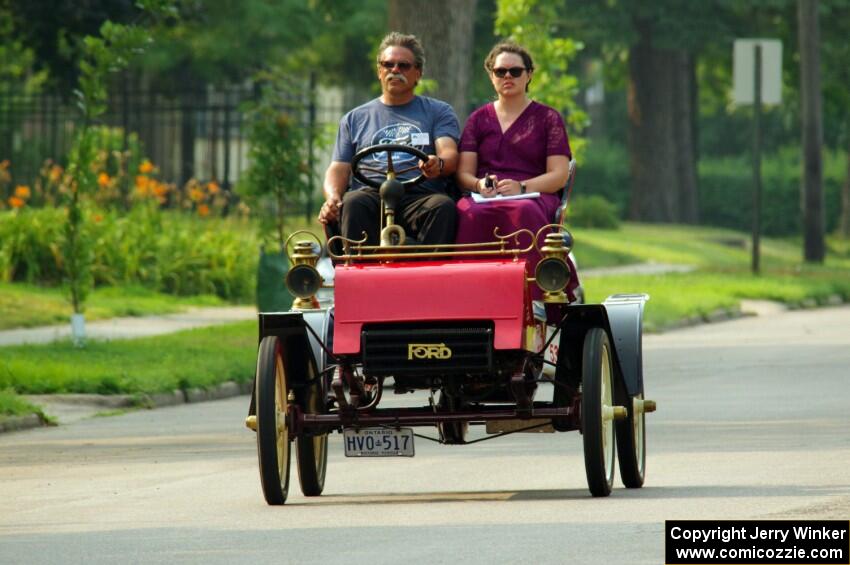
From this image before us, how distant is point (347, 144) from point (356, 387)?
5.29ft

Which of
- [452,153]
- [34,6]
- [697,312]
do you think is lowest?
[697,312]

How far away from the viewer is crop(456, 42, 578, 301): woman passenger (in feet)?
36.2

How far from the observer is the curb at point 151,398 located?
1504 cm

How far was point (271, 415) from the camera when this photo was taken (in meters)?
10.0

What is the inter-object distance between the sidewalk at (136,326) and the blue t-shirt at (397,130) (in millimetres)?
8539

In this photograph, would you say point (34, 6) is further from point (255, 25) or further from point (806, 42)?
point (255, 25)

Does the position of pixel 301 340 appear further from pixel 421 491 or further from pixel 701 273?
pixel 701 273

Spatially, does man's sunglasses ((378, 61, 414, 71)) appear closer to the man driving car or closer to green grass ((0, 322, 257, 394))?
the man driving car


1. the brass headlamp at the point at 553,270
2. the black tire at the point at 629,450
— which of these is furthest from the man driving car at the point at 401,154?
the black tire at the point at 629,450

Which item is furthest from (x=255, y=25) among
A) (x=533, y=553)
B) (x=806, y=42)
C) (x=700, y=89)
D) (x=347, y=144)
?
(x=533, y=553)

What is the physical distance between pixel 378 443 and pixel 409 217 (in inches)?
51.6

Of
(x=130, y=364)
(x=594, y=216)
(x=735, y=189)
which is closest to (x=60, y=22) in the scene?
(x=130, y=364)

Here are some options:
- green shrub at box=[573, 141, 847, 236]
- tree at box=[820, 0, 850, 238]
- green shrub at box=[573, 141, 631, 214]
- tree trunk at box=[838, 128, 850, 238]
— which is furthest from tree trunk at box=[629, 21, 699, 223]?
green shrub at box=[573, 141, 631, 214]

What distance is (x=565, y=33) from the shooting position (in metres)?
47.9
